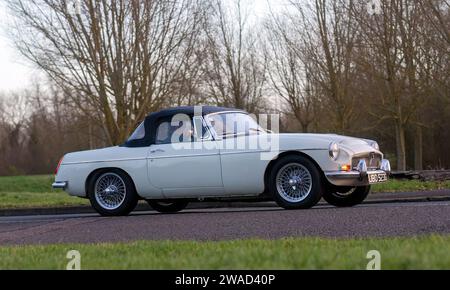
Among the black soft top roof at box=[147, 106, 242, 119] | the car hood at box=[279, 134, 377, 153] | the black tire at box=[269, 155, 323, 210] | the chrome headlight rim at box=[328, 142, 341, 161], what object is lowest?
the black tire at box=[269, 155, 323, 210]

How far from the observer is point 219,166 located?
33.4 ft

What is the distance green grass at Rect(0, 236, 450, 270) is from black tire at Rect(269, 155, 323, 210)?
3094 millimetres

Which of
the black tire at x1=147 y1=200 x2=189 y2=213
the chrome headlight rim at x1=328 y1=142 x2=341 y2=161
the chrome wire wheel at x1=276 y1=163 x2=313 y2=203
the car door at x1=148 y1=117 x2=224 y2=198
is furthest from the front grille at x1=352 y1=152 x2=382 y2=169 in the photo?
the black tire at x1=147 y1=200 x2=189 y2=213

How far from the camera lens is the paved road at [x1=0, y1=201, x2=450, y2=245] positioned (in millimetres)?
7547

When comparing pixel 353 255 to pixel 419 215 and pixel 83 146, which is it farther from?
pixel 83 146

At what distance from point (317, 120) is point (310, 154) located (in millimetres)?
20958

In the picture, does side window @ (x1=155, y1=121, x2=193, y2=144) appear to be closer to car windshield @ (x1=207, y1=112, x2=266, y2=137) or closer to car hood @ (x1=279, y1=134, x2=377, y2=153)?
car windshield @ (x1=207, y1=112, x2=266, y2=137)

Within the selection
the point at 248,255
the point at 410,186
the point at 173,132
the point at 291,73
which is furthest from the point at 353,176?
the point at 291,73

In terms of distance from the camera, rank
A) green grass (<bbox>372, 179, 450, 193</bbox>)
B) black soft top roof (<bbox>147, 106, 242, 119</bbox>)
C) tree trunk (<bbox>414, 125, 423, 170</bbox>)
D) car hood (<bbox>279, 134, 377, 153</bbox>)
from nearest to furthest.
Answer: car hood (<bbox>279, 134, 377, 153</bbox>), black soft top roof (<bbox>147, 106, 242, 119</bbox>), green grass (<bbox>372, 179, 450, 193</bbox>), tree trunk (<bbox>414, 125, 423, 170</bbox>)

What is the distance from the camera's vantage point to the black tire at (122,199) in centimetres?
1096
